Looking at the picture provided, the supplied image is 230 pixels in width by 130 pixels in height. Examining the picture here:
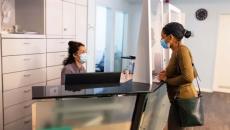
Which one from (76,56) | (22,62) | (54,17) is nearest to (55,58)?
(54,17)

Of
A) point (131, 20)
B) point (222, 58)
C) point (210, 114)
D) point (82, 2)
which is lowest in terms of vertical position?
point (210, 114)

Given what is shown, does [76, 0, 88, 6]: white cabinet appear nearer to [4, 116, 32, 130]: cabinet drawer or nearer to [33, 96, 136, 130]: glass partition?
[4, 116, 32, 130]: cabinet drawer

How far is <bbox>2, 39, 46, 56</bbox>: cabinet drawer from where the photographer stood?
2.77 m

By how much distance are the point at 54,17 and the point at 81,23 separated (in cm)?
84

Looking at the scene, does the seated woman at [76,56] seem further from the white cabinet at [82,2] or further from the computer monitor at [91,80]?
the white cabinet at [82,2]

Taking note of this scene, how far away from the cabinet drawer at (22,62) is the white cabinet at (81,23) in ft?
3.54

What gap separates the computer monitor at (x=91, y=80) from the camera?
179 centimetres

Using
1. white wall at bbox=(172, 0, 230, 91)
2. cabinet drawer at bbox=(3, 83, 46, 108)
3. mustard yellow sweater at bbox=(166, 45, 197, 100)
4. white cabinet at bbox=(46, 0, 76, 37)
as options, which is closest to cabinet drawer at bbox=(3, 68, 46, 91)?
cabinet drawer at bbox=(3, 83, 46, 108)

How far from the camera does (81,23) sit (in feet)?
14.6

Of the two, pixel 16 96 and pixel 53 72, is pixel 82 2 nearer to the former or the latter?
pixel 53 72

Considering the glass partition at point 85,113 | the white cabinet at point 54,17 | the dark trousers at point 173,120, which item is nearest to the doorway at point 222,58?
the white cabinet at point 54,17

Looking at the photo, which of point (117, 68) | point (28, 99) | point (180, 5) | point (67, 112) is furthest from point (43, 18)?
point (180, 5)

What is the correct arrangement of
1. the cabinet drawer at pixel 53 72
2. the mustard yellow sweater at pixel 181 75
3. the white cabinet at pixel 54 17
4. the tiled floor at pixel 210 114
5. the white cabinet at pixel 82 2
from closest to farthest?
the mustard yellow sweater at pixel 181 75, the tiled floor at pixel 210 114, the white cabinet at pixel 54 17, the cabinet drawer at pixel 53 72, the white cabinet at pixel 82 2

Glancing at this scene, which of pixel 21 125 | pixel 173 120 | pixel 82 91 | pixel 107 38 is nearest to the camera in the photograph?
pixel 82 91
